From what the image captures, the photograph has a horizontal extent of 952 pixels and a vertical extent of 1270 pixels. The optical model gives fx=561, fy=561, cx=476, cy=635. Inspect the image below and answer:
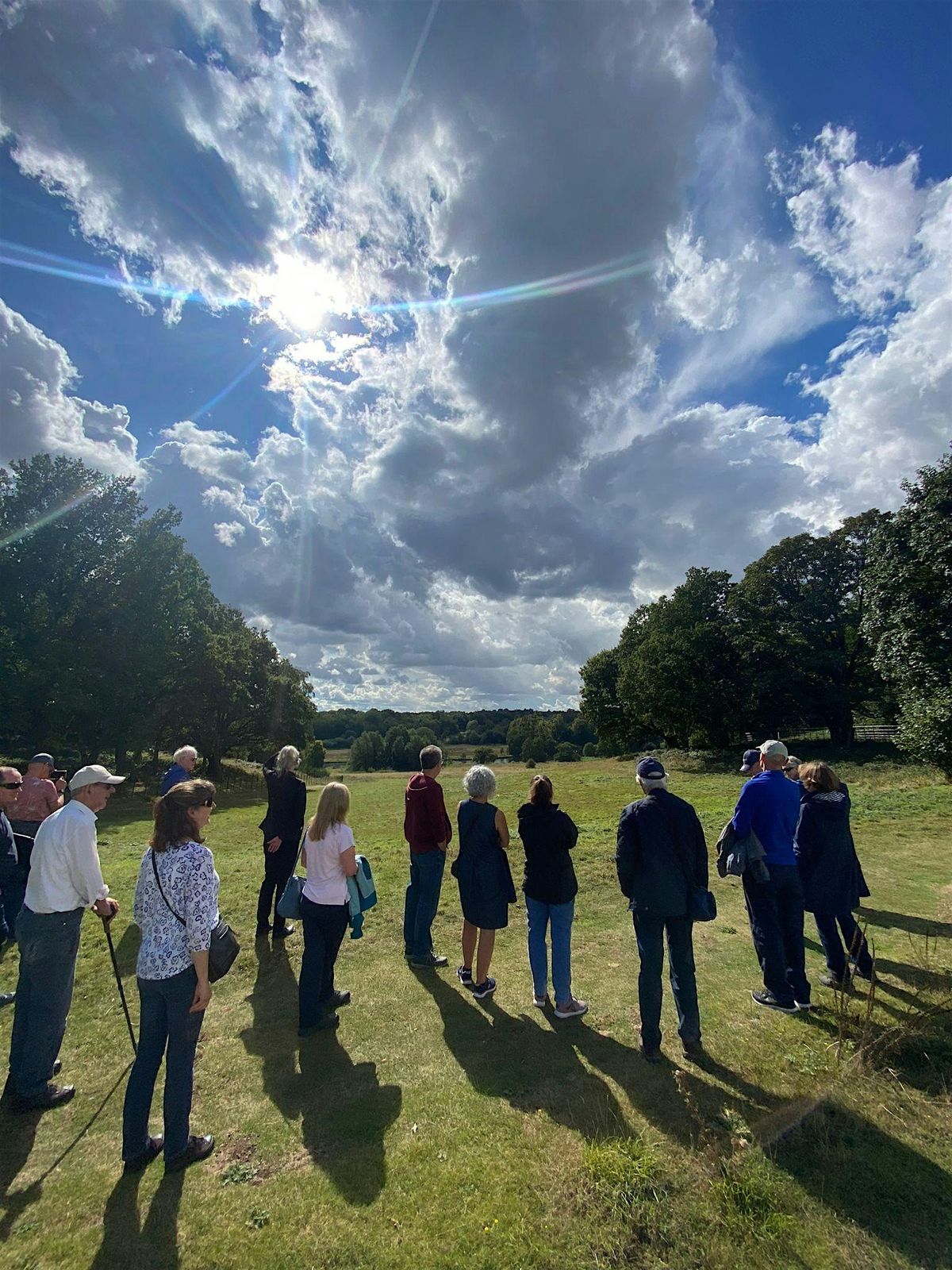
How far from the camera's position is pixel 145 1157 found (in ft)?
12.8

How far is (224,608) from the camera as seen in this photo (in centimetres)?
4212

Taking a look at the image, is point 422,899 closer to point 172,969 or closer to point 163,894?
point 172,969

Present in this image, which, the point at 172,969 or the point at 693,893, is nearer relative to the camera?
the point at 172,969

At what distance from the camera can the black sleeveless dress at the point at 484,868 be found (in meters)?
5.95

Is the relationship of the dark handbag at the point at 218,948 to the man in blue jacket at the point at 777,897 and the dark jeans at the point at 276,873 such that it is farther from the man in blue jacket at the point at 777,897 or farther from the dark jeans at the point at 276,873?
the man in blue jacket at the point at 777,897

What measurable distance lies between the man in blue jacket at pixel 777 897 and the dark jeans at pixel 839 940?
1.36 ft

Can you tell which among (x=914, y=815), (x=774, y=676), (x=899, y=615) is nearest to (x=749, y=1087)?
(x=914, y=815)

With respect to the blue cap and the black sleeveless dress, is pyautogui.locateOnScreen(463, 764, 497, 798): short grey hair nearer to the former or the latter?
the black sleeveless dress

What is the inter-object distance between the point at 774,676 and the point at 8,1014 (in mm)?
39836

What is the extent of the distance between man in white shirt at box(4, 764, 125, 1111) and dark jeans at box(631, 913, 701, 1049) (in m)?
4.43

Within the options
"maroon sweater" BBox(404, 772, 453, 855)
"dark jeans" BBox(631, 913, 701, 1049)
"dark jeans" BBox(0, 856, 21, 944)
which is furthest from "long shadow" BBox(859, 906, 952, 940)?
"dark jeans" BBox(0, 856, 21, 944)

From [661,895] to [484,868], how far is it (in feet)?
6.09

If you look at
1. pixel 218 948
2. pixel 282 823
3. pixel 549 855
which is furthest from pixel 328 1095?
pixel 282 823

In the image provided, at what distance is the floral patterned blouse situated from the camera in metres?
3.77
